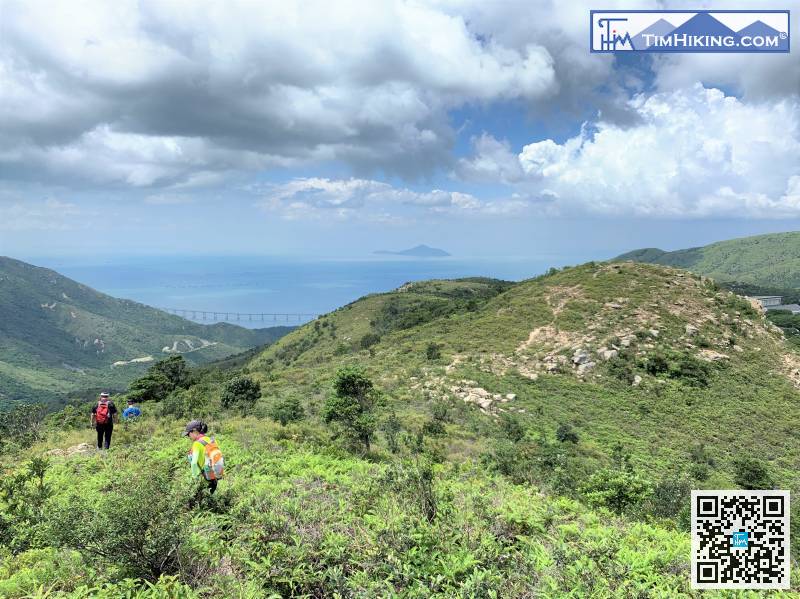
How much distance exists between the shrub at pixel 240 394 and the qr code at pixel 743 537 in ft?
72.2

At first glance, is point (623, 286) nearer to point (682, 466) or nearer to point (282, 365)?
point (682, 466)

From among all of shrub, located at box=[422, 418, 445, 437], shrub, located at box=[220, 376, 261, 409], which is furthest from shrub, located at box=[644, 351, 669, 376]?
shrub, located at box=[220, 376, 261, 409]

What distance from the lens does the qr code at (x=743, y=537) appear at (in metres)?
5.54

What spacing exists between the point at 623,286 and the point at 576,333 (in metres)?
10.8

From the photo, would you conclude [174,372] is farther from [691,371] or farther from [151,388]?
[691,371]

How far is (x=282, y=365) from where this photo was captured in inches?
2635

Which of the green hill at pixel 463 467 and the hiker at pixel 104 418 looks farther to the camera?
the hiker at pixel 104 418

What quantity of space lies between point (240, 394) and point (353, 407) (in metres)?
10.3

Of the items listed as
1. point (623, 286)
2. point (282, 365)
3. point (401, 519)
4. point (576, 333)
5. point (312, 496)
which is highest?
point (623, 286)

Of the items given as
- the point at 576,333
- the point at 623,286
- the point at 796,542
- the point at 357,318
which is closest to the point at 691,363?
the point at 576,333

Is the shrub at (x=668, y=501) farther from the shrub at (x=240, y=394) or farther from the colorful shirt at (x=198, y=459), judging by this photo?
the shrub at (x=240, y=394)

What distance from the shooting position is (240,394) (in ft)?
82.3

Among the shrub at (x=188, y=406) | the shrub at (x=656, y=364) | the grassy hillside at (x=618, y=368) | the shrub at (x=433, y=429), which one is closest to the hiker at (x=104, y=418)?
the shrub at (x=188, y=406)

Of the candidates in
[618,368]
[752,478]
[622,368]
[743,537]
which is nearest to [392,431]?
[743,537]
